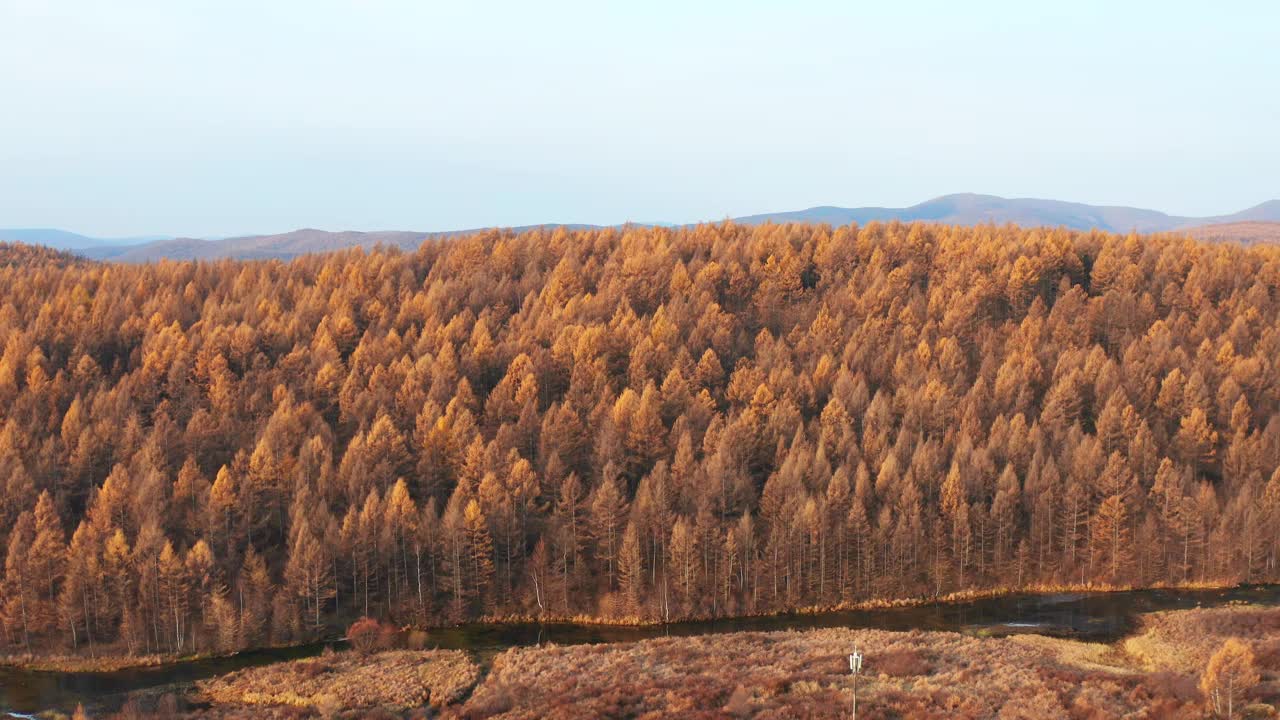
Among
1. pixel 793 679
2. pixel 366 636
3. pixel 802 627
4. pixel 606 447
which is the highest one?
pixel 606 447

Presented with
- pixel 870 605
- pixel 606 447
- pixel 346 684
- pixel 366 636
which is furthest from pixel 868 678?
pixel 606 447

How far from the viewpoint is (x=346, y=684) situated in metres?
55.4

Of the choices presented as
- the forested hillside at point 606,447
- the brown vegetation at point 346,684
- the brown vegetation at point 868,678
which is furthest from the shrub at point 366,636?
the brown vegetation at point 868,678

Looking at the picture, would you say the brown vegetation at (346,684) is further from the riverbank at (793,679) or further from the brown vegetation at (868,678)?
the brown vegetation at (868,678)

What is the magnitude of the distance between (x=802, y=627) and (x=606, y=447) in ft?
87.5

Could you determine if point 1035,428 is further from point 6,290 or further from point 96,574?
point 6,290

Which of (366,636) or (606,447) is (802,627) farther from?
(366,636)

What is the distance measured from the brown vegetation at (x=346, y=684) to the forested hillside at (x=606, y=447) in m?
8.74

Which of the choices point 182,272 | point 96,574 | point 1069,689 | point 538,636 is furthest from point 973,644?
point 182,272

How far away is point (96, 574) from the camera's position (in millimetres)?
65250

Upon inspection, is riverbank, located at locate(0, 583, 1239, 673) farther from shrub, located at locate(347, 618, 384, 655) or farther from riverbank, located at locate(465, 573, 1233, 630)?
shrub, located at locate(347, 618, 384, 655)

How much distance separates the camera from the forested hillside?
237ft

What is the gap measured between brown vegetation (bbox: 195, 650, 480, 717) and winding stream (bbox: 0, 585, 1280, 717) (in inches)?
155

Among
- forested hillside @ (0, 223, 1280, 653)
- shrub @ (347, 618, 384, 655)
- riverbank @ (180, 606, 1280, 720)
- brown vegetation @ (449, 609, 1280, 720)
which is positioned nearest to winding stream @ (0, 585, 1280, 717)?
forested hillside @ (0, 223, 1280, 653)
